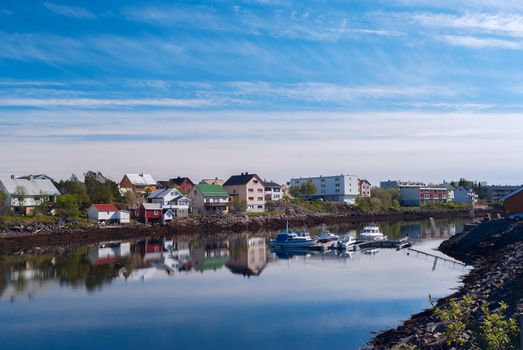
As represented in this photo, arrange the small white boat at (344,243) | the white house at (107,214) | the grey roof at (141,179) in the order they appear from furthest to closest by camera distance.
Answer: the grey roof at (141,179), the white house at (107,214), the small white boat at (344,243)

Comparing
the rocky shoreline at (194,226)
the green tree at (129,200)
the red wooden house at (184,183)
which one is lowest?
the rocky shoreline at (194,226)

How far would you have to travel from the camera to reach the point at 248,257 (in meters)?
32.4

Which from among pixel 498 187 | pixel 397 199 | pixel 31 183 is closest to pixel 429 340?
pixel 31 183

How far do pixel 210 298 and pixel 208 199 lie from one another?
148 ft

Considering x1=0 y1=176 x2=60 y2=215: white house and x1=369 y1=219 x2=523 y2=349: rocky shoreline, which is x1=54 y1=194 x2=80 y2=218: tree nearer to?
x1=0 y1=176 x2=60 y2=215: white house

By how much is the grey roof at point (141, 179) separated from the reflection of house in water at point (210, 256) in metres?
30.4

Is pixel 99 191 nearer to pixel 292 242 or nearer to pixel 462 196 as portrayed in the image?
pixel 292 242

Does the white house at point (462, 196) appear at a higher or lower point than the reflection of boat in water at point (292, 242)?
higher

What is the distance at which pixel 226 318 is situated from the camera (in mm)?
16391

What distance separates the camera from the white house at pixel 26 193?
48500 mm

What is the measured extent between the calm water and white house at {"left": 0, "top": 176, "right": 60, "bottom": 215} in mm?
17930

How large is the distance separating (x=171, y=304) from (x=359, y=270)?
11.0 meters

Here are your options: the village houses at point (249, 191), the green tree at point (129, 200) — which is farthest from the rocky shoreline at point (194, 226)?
the green tree at point (129, 200)

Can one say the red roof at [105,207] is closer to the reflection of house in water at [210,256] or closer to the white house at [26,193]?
the white house at [26,193]
